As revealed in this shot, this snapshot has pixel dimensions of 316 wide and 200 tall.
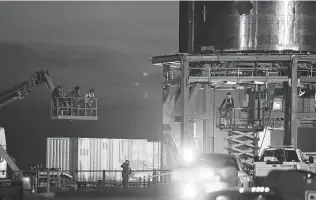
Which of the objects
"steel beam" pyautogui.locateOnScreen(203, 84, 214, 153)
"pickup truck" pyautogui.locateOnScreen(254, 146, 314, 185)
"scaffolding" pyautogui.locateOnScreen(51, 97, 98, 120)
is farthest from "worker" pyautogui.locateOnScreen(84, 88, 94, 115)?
"pickup truck" pyautogui.locateOnScreen(254, 146, 314, 185)

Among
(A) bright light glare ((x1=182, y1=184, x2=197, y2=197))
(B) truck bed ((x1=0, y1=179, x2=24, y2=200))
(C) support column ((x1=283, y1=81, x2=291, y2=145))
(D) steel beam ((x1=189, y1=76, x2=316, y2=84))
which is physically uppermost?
(D) steel beam ((x1=189, y1=76, x2=316, y2=84))

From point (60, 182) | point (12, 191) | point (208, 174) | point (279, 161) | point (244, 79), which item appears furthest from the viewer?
point (244, 79)

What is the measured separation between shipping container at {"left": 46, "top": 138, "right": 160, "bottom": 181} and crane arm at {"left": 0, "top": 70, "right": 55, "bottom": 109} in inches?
306

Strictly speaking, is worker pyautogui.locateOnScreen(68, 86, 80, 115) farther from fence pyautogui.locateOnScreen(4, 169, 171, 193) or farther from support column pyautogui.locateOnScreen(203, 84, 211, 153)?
support column pyautogui.locateOnScreen(203, 84, 211, 153)

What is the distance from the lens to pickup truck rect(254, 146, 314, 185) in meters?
33.5

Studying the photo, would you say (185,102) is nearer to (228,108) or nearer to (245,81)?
(228,108)

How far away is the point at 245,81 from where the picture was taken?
1774 inches

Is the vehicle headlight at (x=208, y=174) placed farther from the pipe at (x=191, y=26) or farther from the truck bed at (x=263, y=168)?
the pipe at (x=191, y=26)

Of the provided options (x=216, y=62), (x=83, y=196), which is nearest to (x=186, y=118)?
(x=216, y=62)

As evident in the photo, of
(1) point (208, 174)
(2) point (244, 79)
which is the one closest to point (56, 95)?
(2) point (244, 79)

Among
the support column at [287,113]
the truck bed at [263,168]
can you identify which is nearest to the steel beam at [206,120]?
the support column at [287,113]

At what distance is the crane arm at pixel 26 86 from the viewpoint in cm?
4928

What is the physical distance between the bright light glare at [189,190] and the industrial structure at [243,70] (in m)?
22.2

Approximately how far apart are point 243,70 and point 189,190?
2492 cm
